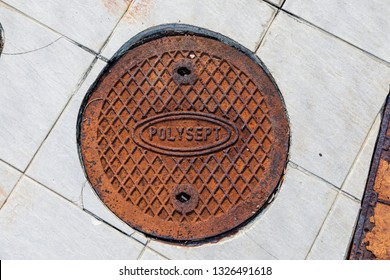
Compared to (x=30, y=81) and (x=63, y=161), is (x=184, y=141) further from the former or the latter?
(x=30, y=81)

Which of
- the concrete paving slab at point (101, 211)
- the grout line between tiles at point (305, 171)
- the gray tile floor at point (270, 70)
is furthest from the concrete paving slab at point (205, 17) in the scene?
the concrete paving slab at point (101, 211)

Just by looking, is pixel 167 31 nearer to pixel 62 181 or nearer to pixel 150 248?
pixel 62 181

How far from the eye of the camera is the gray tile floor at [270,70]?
10.1ft

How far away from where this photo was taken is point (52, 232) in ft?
10.1

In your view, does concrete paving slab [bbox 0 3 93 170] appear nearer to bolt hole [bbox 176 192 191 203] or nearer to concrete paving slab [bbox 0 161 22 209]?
concrete paving slab [bbox 0 161 22 209]

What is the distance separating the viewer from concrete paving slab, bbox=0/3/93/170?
3.14 metres

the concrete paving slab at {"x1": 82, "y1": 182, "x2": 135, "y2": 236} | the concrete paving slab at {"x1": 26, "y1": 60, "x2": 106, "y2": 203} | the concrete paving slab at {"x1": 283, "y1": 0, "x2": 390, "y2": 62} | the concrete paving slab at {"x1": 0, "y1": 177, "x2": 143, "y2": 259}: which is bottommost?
the concrete paving slab at {"x1": 0, "y1": 177, "x2": 143, "y2": 259}

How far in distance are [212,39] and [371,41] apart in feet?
3.61

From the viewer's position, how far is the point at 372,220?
10.1 ft

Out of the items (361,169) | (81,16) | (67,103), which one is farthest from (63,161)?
(361,169)

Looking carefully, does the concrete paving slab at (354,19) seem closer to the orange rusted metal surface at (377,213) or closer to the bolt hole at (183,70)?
the orange rusted metal surface at (377,213)

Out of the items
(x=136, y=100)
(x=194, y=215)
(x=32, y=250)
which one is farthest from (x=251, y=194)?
(x=32, y=250)

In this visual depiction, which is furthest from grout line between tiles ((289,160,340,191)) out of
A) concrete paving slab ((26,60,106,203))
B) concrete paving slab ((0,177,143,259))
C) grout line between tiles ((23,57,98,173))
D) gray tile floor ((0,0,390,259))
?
grout line between tiles ((23,57,98,173))

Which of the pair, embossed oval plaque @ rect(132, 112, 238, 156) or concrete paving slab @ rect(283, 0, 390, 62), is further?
concrete paving slab @ rect(283, 0, 390, 62)
